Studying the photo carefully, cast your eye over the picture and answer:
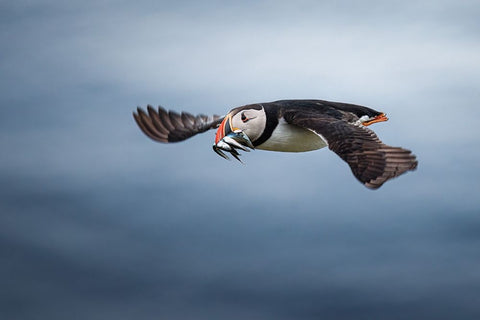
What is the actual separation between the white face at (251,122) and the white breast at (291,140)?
0.31m

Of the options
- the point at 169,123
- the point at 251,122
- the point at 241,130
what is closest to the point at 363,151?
the point at 251,122

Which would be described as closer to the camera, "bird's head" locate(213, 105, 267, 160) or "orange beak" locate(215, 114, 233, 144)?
"bird's head" locate(213, 105, 267, 160)

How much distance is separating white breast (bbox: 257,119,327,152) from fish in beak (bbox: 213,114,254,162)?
0.49 metres

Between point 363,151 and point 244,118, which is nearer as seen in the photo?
point 363,151

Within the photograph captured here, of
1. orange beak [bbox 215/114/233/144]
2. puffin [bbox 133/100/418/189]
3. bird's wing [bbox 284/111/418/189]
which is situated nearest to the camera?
bird's wing [bbox 284/111/418/189]

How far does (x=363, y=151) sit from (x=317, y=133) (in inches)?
52.9

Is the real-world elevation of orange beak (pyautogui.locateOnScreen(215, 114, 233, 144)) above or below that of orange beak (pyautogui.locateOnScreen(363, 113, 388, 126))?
below

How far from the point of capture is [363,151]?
1588 centimetres

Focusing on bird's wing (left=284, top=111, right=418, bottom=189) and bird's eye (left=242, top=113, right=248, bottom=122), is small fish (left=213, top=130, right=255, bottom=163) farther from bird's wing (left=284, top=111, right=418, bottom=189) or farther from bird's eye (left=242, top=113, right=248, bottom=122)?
bird's wing (left=284, top=111, right=418, bottom=189)

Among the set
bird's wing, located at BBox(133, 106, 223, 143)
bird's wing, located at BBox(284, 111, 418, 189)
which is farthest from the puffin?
bird's wing, located at BBox(133, 106, 223, 143)

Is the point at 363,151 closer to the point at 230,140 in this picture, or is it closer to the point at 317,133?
the point at 317,133

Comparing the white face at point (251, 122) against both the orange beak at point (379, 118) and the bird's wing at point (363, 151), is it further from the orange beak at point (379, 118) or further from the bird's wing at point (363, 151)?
the orange beak at point (379, 118)

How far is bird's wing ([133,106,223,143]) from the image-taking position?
2114 cm

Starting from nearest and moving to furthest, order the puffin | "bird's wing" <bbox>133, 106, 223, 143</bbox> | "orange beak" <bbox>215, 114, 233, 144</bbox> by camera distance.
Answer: the puffin → "orange beak" <bbox>215, 114, 233, 144</bbox> → "bird's wing" <bbox>133, 106, 223, 143</bbox>
